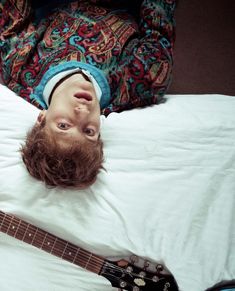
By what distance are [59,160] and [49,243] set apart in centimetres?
22

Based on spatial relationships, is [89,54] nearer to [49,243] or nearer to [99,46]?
[99,46]

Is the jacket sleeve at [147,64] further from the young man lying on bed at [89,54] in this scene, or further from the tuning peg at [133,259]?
the tuning peg at [133,259]

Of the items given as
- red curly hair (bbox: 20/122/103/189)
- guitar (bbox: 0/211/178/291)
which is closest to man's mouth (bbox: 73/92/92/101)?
red curly hair (bbox: 20/122/103/189)

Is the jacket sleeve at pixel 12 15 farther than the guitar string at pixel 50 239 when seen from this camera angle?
Yes

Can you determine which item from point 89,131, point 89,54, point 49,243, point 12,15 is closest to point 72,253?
point 49,243

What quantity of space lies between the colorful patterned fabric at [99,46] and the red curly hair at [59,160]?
228 millimetres

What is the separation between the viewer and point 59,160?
823mm

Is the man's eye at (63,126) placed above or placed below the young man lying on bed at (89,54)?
below

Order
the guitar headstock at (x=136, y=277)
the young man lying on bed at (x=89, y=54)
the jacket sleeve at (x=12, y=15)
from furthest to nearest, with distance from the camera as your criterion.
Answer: the jacket sleeve at (x=12, y=15)
the young man lying on bed at (x=89, y=54)
the guitar headstock at (x=136, y=277)

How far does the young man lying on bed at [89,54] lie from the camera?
96 centimetres

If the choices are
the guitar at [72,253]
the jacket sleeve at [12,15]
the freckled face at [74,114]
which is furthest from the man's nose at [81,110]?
the jacket sleeve at [12,15]

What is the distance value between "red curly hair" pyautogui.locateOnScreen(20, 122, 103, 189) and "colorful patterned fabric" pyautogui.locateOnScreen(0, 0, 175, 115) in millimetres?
228

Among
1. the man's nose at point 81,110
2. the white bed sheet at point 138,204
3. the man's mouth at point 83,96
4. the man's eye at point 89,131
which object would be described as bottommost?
the white bed sheet at point 138,204

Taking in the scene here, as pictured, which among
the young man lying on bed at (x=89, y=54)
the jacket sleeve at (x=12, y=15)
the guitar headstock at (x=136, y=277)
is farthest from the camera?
the jacket sleeve at (x=12, y=15)
